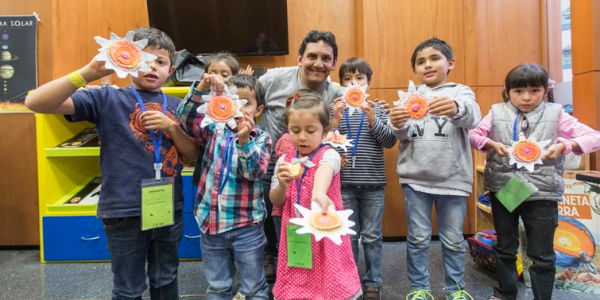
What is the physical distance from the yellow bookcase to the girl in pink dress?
58.7 inches

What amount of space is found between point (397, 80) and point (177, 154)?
2.24 meters

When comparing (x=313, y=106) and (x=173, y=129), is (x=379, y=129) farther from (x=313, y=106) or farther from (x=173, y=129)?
(x=173, y=129)

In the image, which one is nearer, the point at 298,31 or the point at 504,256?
the point at 504,256

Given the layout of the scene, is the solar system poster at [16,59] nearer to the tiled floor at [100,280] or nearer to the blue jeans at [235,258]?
the tiled floor at [100,280]

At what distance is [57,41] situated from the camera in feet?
9.55

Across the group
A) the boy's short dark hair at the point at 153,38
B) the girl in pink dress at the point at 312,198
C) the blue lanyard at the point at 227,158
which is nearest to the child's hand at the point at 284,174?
the girl in pink dress at the point at 312,198

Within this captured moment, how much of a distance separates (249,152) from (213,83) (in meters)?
0.34

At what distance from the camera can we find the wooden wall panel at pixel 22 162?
3123mm

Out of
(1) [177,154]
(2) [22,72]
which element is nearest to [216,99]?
(1) [177,154]

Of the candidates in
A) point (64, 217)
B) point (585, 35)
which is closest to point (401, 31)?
point (585, 35)

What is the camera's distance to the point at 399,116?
1.80 metres

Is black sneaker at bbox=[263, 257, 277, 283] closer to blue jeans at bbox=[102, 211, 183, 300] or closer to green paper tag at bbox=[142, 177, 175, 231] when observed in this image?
blue jeans at bbox=[102, 211, 183, 300]

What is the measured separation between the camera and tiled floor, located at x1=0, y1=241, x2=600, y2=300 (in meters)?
2.19

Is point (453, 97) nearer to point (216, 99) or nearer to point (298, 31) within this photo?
point (216, 99)
